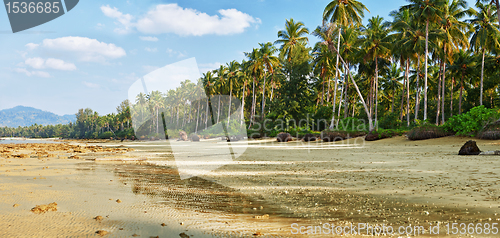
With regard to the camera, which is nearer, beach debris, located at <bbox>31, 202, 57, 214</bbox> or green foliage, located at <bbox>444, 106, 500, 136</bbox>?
beach debris, located at <bbox>31, 202, 57, 214</bbox>

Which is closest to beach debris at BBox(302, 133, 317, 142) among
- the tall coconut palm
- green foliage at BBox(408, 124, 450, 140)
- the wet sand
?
green foliage at BBox(408, 124, 450, 140)

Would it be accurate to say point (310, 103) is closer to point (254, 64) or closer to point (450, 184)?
point (254, 64)

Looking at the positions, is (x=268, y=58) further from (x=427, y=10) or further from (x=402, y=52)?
(x=427, y=10)

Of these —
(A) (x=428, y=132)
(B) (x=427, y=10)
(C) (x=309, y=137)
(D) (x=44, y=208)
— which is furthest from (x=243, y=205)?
(B) (x=427, y=10)

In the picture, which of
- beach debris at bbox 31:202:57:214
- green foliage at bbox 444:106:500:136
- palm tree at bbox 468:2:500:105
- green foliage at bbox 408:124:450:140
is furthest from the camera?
palm tree at bbox 468:2:500:105

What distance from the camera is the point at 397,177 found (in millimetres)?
5988

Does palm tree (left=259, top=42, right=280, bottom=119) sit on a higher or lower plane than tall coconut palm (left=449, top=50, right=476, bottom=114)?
higher

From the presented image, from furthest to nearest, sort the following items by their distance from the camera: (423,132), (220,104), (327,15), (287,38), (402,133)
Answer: (220,104) < (287,38) < (327,15) < (402,133) < (423,132)

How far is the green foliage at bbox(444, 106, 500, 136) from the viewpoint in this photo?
1482 centimetres

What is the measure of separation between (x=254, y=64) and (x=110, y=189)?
135 ft

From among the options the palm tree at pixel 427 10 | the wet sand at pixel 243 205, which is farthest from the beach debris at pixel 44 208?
the palm tree at pixel 427 10

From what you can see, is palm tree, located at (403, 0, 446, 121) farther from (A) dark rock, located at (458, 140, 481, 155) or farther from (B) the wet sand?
(B) the wet sand

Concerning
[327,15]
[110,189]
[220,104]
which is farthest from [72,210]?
[220,104]

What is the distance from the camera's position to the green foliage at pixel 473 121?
1482 cm
